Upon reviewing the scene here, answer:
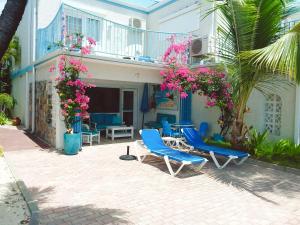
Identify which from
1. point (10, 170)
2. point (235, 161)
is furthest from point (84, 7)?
point (235, 161)

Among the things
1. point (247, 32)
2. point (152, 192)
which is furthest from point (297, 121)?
point (152, 192)

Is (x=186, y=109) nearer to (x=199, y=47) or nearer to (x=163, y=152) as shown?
(x=199, y=47)

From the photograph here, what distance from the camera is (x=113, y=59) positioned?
11.0 m

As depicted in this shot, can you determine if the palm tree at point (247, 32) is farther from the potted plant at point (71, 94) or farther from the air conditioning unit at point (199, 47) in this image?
the potted plant at point (71, 94)

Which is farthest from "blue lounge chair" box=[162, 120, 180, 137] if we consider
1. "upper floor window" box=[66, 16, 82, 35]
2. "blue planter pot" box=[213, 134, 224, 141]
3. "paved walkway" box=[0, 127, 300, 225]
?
"upper floor window" box=[66, 16, 82, 35]

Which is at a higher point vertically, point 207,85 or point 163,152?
point 207,85

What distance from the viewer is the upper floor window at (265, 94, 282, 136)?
10.7m

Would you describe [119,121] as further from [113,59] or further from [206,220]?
[206,220]

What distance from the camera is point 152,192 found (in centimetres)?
623

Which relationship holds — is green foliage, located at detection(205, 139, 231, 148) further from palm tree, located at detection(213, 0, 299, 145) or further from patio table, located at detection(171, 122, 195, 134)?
palm tree, located at detection(213, 0, 299, 145)

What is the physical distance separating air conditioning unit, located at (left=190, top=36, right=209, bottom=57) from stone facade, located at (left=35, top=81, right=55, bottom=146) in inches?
275

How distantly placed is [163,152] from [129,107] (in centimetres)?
963

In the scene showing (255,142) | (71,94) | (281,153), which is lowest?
(281,153)

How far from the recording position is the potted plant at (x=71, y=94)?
32.2 feet
